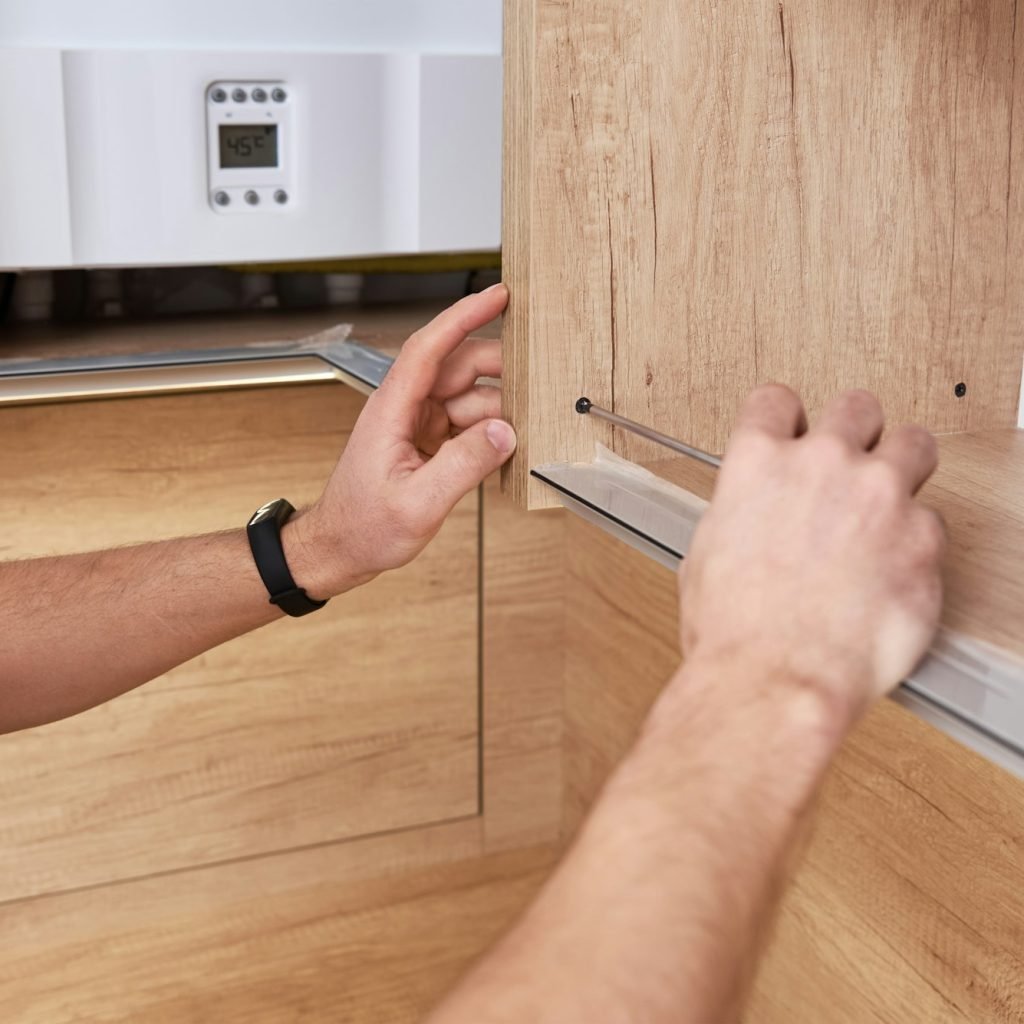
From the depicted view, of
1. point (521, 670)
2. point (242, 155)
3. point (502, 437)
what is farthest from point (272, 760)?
point (502, 437)

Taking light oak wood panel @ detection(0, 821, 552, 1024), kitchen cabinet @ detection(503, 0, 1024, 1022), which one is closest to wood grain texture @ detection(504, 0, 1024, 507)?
kitchen cabinet @ detection(503, 0, 1024, 1022)

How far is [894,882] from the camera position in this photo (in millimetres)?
926

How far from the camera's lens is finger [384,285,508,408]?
0.65 meters

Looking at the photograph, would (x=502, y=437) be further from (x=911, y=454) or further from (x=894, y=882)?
(x=894, y=882)

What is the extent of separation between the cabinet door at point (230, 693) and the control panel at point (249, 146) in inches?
8.3

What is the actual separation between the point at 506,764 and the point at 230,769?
0.91 ft

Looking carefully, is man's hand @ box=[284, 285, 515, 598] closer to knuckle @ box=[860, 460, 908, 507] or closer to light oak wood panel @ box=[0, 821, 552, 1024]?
knuckle @ box=[860, 460, 908, 507]

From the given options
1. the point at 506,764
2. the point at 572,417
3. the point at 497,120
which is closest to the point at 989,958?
the point at 572,417

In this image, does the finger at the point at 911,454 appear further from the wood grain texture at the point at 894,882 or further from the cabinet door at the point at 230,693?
the cabinet door at the point at 230,693

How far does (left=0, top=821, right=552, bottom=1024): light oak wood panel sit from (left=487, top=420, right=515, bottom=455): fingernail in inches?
24.9

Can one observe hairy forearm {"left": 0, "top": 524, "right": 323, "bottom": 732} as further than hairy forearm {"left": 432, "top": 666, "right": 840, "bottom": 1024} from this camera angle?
Yes

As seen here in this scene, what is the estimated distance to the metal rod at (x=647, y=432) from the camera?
542 mm

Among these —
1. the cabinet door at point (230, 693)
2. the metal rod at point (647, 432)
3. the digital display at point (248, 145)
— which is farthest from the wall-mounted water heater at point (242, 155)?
the metal rod at point (647, 432)

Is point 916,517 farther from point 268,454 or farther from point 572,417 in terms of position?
point 268,454
